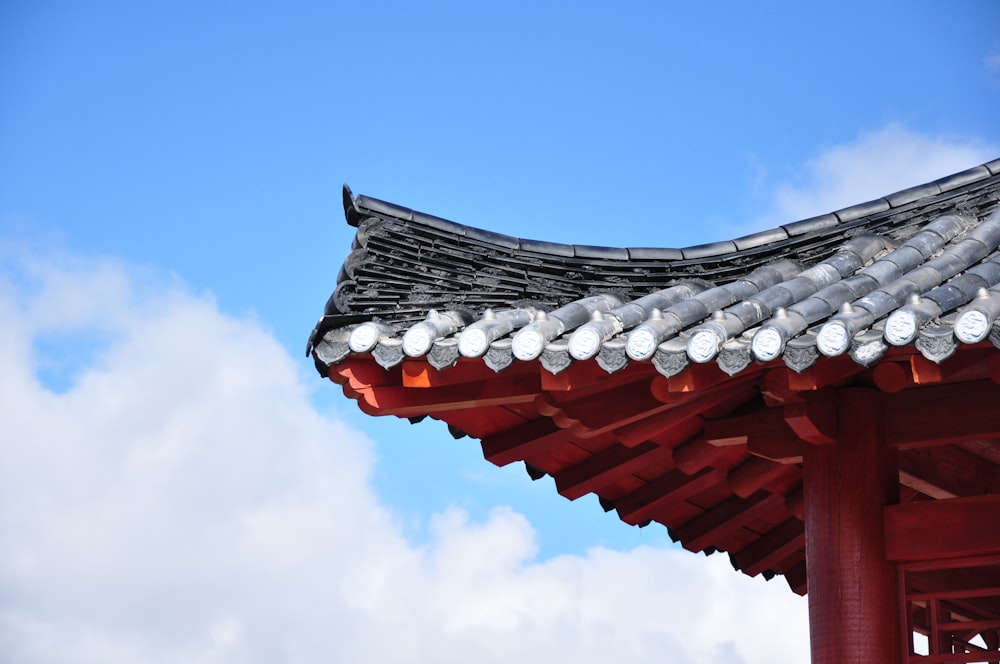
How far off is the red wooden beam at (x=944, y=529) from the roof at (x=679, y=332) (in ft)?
0.89

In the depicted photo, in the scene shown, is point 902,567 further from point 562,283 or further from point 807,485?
point 562,283

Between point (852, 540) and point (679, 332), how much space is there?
127cm

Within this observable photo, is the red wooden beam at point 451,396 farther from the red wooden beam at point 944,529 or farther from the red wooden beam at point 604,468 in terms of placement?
the red wooden beam at point 944,529

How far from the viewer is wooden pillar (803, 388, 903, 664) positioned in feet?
16.6

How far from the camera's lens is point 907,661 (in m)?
5.08

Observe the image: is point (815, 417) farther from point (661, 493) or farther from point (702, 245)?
point (661, 493)

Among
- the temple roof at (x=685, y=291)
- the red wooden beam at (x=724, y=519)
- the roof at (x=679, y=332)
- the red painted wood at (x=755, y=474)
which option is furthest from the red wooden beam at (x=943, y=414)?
the red wooden beam at (x=724, y=519)

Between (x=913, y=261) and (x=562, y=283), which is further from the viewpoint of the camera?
(x=562, y=283)

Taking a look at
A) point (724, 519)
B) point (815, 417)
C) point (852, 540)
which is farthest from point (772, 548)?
point (815, 417)

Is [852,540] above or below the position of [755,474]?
below

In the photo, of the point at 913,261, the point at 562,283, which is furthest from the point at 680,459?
the point at 913,261

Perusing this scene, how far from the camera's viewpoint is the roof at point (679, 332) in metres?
4.34

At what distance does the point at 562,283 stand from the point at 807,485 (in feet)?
4.21

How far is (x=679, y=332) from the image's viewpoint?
14.9 feet
